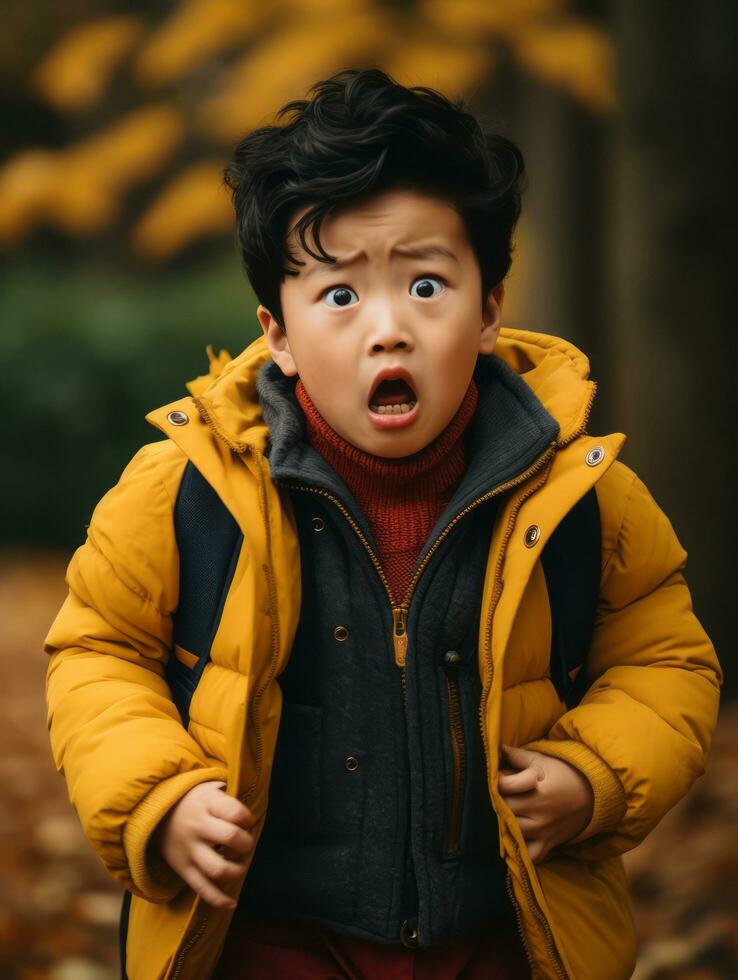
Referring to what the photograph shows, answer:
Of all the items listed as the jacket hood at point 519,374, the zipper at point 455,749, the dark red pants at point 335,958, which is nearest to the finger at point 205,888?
the dark red pants at point 335,958

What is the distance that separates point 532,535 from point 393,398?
1.03 ft

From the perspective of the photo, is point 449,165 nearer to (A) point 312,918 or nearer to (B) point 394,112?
(B) point 394,112

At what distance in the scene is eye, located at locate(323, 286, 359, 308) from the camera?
2000 mm

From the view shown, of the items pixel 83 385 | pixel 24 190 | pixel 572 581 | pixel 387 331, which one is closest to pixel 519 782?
pixel 572 581

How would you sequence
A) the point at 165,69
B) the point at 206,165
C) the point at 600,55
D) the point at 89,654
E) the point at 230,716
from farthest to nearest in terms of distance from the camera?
the point at 206,165
the point at 165,69
the point at 600,55
the point at 89,654
the point at 230,716

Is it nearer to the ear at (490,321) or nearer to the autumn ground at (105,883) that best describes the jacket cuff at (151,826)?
the ear at (490,321)

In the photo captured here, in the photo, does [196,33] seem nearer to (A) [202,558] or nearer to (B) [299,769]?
(A) [202,558]

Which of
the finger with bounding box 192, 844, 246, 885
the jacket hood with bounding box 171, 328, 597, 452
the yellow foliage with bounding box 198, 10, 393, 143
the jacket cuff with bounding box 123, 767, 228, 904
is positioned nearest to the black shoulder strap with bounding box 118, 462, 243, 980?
the jacket hood with bounding box 171, 328, 597, 452

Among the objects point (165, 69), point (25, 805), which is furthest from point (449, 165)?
point (165, 69)

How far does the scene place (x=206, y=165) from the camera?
243 inches

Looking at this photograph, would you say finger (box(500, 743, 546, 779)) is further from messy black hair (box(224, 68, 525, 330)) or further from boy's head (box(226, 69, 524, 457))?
messy black hair (box(224, 68, 525, 330))

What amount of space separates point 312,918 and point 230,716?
404 millimetres

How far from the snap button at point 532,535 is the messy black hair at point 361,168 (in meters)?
0.46

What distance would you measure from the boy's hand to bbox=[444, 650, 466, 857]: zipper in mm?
76
